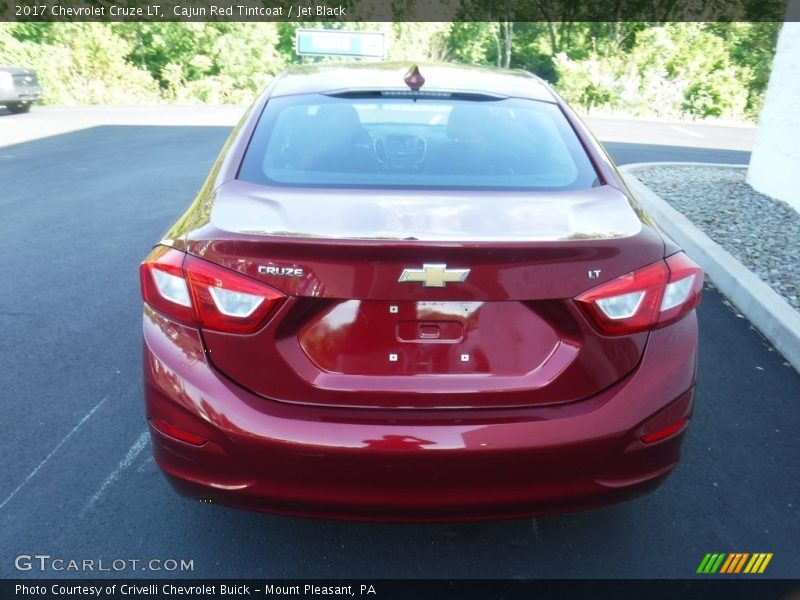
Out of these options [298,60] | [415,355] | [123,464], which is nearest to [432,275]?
[415,355]

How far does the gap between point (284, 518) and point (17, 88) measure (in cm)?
1958

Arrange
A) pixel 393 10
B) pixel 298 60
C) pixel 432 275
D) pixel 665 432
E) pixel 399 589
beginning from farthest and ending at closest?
pixel 393 10 → pixel 298 60 → pixel 399 589 → pixel 665 432 → pixel 432 275

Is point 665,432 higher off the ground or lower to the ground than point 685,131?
higher

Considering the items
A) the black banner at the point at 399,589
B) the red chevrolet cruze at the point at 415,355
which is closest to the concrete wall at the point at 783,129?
the black banner at the point at 399,589

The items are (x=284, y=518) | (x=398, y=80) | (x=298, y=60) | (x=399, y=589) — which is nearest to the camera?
(x=399, y=589)

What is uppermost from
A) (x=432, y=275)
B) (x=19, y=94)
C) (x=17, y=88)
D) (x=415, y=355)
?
(x=432, y=275)

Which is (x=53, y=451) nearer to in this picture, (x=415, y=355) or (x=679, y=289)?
(x=415, y=355)

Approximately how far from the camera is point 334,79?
10.3 ft

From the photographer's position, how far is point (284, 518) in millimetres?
2682

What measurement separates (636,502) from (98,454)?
2337mm

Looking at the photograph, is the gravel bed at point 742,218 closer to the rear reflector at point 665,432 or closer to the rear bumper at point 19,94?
the rear reflector at point 665,432

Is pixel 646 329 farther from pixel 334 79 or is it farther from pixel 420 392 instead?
pixel 334 79

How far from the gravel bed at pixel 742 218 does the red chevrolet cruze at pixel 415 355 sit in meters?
3.19

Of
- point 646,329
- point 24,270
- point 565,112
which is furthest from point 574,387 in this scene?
point 24,270
